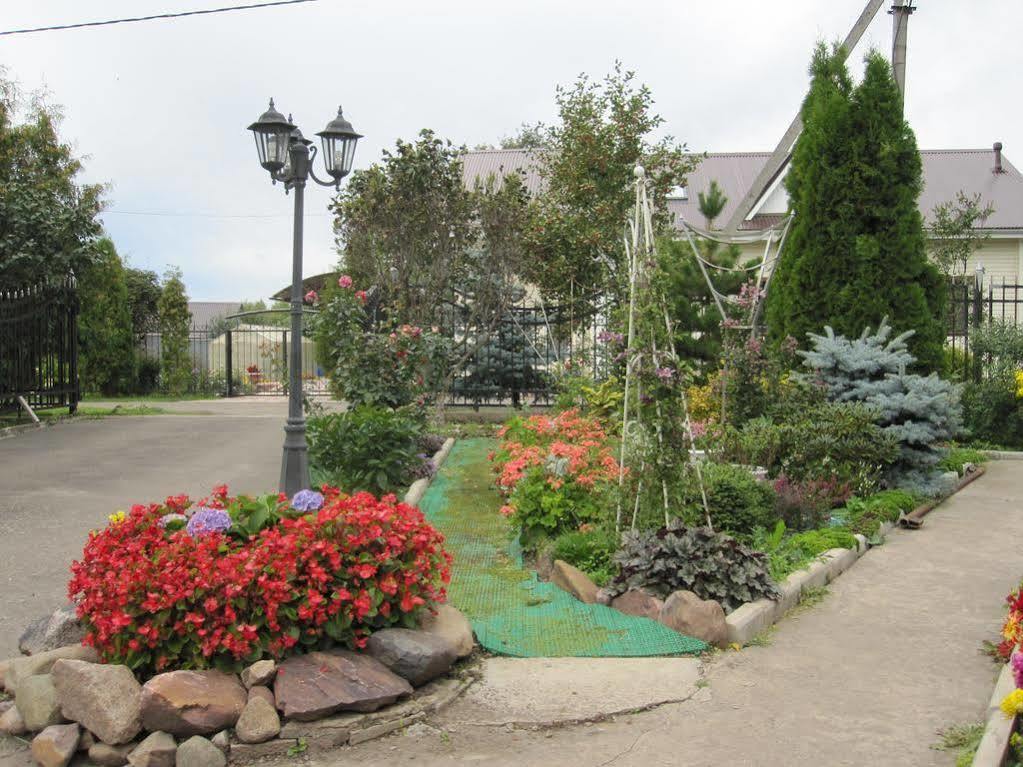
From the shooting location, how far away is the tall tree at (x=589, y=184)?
51.2ft

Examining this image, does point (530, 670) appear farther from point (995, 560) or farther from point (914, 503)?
point (914, 503)

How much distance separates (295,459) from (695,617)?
4037 mm

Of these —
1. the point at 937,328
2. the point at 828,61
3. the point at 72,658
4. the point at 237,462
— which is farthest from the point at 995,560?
the point at 237,462

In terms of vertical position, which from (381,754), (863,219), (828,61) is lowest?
(381,754)

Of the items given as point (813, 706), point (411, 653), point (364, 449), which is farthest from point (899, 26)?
point (411, 653)

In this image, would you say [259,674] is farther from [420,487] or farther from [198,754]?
[420,487]

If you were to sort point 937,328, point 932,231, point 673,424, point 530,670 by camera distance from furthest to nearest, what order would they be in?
1. point 932,231
2. point 937,328
3. point 673,424
4. point 530,670

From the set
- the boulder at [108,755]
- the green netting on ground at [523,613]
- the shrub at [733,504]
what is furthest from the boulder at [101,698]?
the shrub at [733,504]

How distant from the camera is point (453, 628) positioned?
496 centimetres

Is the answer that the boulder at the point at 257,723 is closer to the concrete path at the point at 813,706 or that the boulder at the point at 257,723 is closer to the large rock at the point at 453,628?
the concrete path at the point at 813,706

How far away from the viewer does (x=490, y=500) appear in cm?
898

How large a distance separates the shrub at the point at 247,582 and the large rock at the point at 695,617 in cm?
135

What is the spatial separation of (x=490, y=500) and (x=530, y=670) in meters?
4.18

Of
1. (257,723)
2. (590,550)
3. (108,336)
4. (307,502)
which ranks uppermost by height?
(108,336)
